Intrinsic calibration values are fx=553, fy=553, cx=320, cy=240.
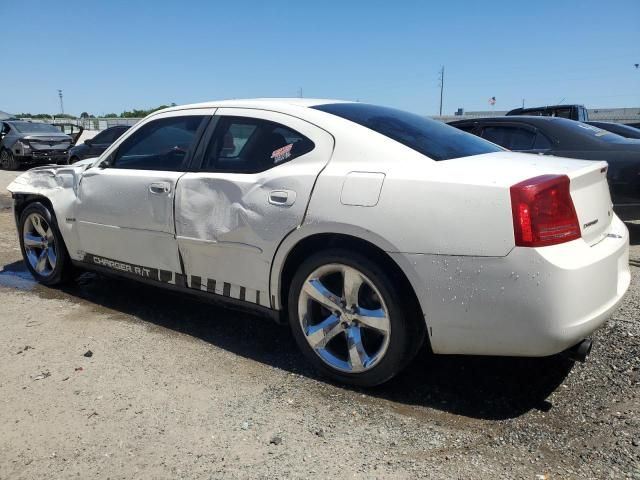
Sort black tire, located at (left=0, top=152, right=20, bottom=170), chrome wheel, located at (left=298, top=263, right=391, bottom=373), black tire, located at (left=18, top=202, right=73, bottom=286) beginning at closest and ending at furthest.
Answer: chrome wheel, located at (left=298, top=263, right=391, bottom=373)
black tire, located at (left=18, top=202, right=73, bottom=286)
black tire, located at (left=0, top=152, right=20, bottom=170)

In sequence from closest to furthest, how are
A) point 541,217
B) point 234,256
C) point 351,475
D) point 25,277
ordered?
1. point 351,475
2. point 541,217
3. point 234,256
4. point 25,277

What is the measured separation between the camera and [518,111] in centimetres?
1430

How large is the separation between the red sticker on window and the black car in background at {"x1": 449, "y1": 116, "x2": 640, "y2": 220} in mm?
4199

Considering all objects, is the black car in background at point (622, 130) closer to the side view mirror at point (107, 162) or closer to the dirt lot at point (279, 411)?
the dirt lot at point (279, 411)

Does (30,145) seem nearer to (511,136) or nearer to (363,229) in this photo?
(511,136)

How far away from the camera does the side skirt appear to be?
3.37m

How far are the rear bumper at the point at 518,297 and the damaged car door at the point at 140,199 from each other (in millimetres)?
1762

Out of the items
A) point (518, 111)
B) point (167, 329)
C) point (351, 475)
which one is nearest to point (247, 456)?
point (351, 475)

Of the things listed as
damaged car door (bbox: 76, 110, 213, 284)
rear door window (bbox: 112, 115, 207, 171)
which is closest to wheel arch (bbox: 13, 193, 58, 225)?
damaged car door (bbox: 76, 110, 213, 284)

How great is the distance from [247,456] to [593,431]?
162 cm

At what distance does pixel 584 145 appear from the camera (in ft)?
20.5

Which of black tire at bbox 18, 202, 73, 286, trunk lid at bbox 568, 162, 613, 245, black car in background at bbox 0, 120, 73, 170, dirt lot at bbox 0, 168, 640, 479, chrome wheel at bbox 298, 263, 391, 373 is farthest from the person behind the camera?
black car in background at bbox 0, 120, 73, 170

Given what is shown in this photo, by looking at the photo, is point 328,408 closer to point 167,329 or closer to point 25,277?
point 167,329

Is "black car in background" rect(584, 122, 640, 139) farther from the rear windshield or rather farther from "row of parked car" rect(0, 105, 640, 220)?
the rear windshield
